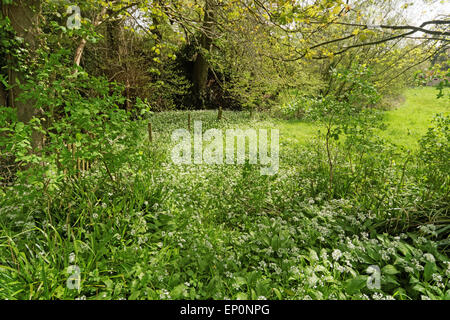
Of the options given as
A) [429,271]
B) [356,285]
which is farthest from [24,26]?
[429,271]

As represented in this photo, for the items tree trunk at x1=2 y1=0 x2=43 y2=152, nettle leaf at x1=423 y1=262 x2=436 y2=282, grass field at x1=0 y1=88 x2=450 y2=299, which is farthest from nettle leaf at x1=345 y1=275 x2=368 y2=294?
tree trunk at x1=2 y1=0 x2=43 y2=152

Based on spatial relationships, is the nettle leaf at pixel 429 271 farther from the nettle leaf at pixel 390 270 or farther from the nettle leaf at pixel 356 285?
the nettle leaf at pixel 356 285

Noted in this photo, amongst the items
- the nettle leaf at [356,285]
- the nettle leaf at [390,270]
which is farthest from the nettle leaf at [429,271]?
the nettle leaf at [356,285]

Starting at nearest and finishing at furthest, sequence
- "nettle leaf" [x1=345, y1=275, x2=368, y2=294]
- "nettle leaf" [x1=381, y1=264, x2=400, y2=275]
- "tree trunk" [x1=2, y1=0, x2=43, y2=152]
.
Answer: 1. "nettle leaf" [x1=345, y1=275, x2=368, y2=294]
2. "nettle leaf" [x1=381, y1=264, x2=400, y2=275]
3. "tree trunk" [x1=2, y1=0, x2=43, y2=152]

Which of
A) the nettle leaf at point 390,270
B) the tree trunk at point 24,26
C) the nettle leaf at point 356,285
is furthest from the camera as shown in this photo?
the tree trunk at point 24,26

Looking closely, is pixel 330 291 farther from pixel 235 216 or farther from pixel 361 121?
pixel 361 121

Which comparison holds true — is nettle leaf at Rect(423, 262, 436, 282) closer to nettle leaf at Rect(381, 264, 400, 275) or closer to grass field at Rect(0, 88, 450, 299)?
grass field at Rect(0, 88, 450, 299)

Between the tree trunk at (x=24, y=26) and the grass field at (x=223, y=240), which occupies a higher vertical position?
the tree trunk at (x=24, y=26)

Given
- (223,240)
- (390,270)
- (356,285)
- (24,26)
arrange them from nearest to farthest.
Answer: (356,285) → (390,270) → (223,240) → (24,26)

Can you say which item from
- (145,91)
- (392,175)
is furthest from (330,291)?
(145,91)

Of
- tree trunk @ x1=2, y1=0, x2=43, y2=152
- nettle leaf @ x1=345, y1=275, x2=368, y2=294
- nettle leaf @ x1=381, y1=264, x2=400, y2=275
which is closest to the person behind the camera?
nettle leaf @ x1=345, y1=275, x2=368, y2=294

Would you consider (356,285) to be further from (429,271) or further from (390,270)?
(429,271)

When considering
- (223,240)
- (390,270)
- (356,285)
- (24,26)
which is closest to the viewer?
(356,285)
